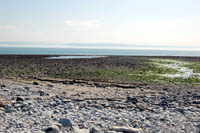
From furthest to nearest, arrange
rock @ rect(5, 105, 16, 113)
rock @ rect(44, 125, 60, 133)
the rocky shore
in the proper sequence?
1. rock @ rect(5, 105, 16, 113)
2. the rocky shore
3. rock @ rect(44, 125, 60, 133)

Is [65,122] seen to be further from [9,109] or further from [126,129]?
[9,109]

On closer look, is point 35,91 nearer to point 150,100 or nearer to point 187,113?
point 150,100

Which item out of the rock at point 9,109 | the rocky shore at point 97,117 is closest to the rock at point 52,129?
the rocky shore at point 97,117

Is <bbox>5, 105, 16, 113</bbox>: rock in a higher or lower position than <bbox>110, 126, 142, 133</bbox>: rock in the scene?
higher

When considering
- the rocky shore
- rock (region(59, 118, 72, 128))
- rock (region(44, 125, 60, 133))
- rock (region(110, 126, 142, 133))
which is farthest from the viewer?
rock (region(59, 118, 72, 128))

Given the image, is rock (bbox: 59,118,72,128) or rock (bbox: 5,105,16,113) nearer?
rock (bbox: 59,118,72,128)

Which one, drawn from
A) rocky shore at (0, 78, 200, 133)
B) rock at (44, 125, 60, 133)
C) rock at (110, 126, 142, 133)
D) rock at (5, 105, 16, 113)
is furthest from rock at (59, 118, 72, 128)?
rock at (5, 105, 16, 113)

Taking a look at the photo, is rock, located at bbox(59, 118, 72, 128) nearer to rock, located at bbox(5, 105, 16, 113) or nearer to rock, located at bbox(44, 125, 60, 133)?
rock, located at bbox(44, 125, 60, 133)

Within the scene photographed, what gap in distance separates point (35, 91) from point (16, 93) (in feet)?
3.51

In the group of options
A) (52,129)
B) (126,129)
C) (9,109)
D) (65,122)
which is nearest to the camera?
(52,129)

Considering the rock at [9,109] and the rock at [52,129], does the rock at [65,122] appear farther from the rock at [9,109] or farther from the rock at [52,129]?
the rock at [9,109]

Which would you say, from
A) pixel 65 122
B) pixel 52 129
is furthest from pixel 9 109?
pixel 52 129

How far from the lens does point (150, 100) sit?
12547mm

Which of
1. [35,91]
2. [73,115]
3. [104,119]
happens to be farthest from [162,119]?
[35,91]
